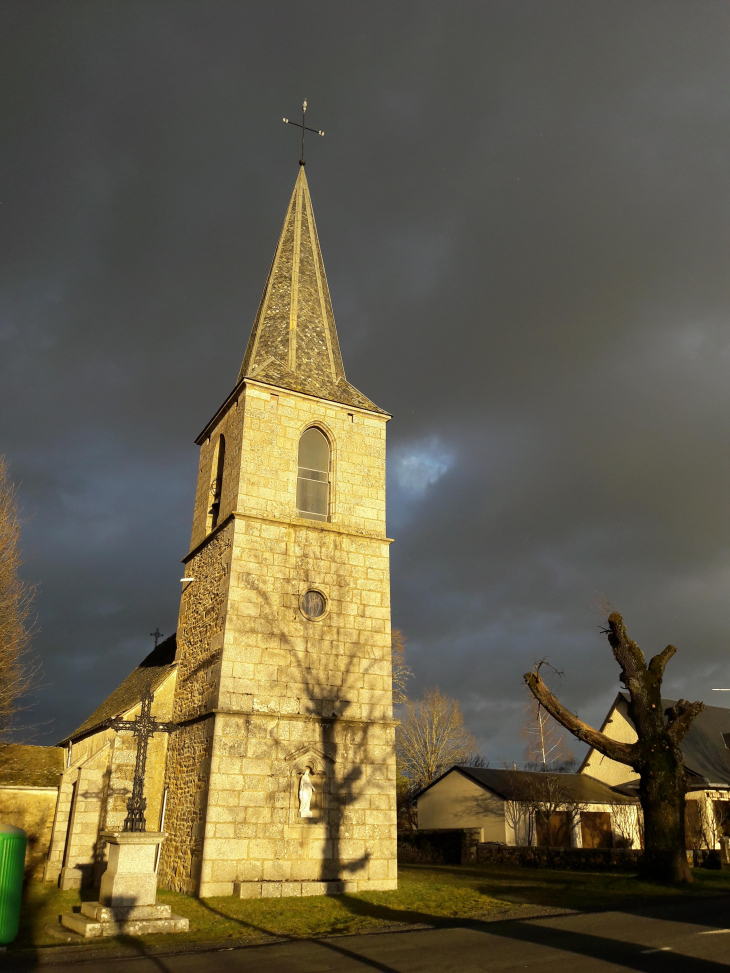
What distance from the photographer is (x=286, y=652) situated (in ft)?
51.7

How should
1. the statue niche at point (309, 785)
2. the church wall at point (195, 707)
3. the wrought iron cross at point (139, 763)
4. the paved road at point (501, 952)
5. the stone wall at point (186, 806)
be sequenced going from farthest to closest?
the statue niche at point (309, 785) → the church wall at point (195, 707) → the stone wall at point (186, 806) → the wrought iron cross at point (139, 763) → the paved road at point (501, 952)

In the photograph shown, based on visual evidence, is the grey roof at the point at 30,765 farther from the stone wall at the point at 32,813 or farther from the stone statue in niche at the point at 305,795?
the stone statue in niche at the point at 305,795

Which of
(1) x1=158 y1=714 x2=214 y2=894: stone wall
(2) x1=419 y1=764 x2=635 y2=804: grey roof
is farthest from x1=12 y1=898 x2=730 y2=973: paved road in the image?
(2) x1=419 y1=764 x2=635 y2=804: grey roof

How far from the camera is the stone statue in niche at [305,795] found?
579 inches

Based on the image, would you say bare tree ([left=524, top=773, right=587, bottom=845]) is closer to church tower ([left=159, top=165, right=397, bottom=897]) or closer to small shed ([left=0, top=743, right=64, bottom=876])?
church tower ([left=159, top=165, right=397, bottom=897])

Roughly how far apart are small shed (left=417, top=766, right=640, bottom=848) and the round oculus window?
1647cm

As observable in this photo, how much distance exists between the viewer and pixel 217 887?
13.5 meters

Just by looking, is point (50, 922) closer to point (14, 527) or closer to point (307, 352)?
point (14, 527)

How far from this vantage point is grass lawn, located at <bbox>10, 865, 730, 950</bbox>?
10422 mm

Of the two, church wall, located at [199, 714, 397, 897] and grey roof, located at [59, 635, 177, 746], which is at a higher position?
grey roof, located at [59, 635, 177, 746]

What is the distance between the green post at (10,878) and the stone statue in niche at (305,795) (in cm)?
615

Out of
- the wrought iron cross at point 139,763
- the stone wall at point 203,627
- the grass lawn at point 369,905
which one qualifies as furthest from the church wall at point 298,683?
the wrought iron cross at point 139,763

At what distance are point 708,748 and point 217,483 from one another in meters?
25.5

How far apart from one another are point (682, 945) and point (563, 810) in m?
21.4
